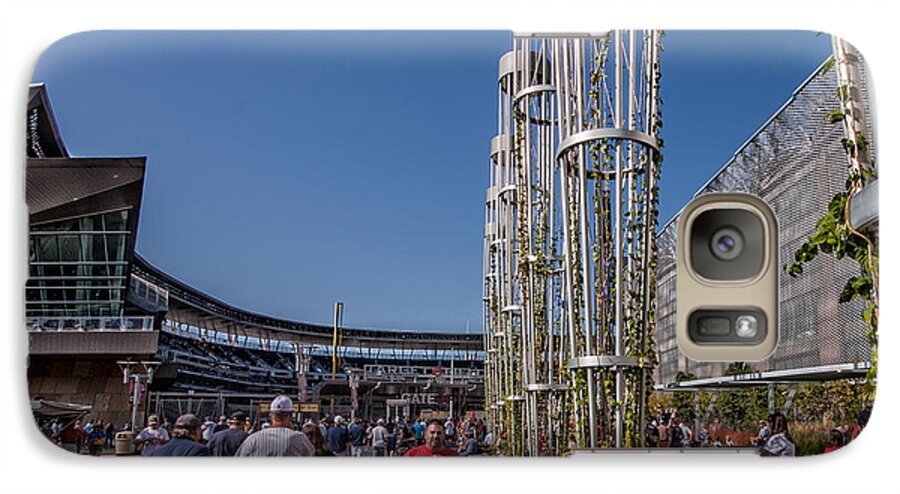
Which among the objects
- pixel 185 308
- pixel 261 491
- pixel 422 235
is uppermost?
pixel 422 235

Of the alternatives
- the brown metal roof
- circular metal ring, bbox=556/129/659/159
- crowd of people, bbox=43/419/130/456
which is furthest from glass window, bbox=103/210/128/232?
circular metal ring, bbox=556/129/659/159

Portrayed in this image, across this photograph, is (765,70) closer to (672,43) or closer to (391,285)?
(672,43)

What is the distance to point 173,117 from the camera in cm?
398

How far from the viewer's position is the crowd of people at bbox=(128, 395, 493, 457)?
13.1 ft

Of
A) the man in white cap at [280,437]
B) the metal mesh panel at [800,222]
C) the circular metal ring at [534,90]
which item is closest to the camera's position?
the metal mesh panel at [800,222]

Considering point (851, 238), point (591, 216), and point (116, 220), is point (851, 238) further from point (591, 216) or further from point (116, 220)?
point (116, 220)

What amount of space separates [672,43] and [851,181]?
2.88 feet

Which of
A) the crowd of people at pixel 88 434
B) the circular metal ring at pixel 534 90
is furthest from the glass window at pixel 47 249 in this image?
the circular metal ring at pixel 534 90

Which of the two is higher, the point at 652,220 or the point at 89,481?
the point at 652,220

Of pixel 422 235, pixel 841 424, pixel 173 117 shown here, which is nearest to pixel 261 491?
pixel 422 235

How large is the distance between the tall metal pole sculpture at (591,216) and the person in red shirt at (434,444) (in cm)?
22

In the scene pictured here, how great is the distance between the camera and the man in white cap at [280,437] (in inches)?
158

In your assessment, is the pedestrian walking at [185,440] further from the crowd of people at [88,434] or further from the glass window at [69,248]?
the glass window at [69,248]

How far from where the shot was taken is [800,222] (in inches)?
155
